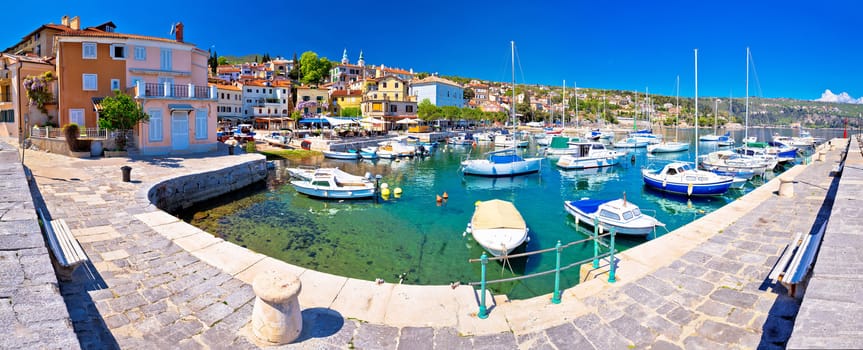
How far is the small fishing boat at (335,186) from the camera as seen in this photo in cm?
2472

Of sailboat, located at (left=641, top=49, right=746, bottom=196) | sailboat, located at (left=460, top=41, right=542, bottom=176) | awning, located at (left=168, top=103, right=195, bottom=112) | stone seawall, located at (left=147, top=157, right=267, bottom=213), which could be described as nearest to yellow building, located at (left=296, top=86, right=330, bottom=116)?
sailboat, located at (left=460, top=41, right=542, bottom=176)

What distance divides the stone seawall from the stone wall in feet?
36.7

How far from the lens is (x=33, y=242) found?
6523mm

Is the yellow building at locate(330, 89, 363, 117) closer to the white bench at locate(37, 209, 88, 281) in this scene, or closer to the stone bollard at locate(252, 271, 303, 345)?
the white bench at locate(37, 209, 88, 281)

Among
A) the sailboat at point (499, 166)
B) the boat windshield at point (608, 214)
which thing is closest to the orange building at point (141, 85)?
the sailboat at point (499, 166)

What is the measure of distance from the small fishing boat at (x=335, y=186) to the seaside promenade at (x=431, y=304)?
13.6 m

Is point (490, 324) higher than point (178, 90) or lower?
lower

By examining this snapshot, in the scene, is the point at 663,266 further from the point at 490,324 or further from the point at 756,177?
the point at 756,177

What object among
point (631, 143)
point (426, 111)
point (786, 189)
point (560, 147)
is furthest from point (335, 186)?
point (426, 111)

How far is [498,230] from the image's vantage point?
15.1 m

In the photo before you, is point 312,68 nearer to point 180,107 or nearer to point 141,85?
point 180,107

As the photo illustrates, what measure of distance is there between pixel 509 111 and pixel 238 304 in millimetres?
127523

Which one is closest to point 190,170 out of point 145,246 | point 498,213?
point 145,246

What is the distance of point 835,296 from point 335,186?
22375 mm
